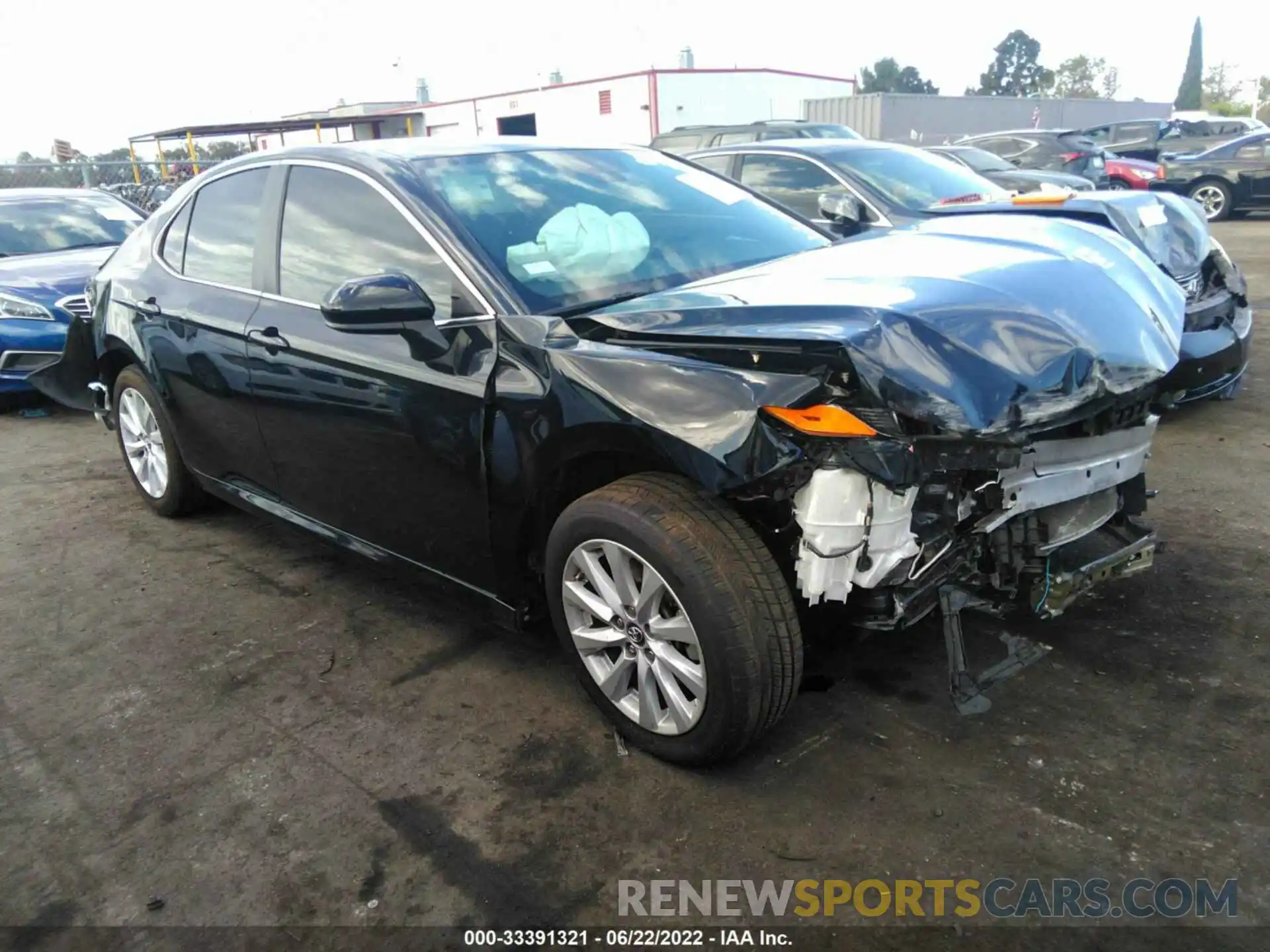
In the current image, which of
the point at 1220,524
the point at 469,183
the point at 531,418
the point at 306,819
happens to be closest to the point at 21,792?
the point at 306,819

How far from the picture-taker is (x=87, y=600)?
404cm

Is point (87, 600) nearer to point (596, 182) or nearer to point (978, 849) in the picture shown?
point (596, 182)

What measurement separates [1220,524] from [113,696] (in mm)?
4340

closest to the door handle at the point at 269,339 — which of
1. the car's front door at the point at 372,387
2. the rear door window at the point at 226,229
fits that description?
the car's front door at the point at 372,387

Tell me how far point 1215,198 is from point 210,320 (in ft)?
56.6

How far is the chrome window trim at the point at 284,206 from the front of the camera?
2855mm

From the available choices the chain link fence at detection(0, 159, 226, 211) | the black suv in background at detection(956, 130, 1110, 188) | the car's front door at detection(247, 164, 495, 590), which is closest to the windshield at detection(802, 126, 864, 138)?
the black suv in background at detection(956, 130, 1110, 188)

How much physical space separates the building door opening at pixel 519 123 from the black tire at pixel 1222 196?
24473 mm

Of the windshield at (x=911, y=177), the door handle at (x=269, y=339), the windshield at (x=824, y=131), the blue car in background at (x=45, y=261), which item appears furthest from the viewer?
the windshield at (x=824, y=131)

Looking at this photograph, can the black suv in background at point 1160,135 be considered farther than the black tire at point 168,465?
Yes

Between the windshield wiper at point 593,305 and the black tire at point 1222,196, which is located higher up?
the windshield wiper at point 593,305

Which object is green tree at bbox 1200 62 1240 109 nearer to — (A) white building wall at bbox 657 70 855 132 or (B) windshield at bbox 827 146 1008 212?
(A) white building wall at bbox 657 70 855 132

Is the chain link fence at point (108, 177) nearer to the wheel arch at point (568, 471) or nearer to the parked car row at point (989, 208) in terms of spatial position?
the parked car row at point (989, 208)

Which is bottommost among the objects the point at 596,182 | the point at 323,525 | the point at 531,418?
the point at 323,525
